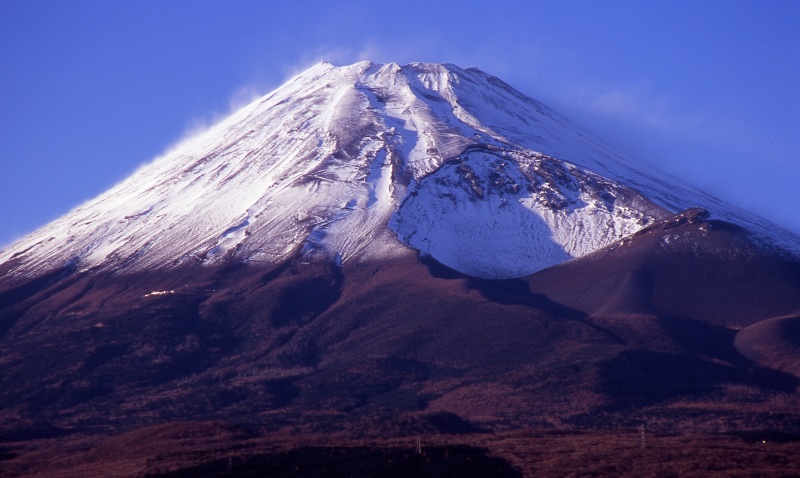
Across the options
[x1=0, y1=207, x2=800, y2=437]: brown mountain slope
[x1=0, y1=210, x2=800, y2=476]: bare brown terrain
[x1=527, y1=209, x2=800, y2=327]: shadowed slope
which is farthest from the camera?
[x1=527, y1=209, x2=800, y2=327]: shadowed slope

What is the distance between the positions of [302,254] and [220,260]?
21.9 ft

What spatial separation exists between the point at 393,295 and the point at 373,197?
2034 centimetres

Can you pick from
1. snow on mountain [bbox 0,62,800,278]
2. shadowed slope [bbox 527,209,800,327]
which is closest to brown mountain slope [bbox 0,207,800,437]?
shadowed slope [bbox 527,209,800,327]

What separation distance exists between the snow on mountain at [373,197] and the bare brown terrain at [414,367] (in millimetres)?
3987

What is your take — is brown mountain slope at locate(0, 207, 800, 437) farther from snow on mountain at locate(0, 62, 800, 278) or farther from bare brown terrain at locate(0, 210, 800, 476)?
snow on mountain at locate(0, 62, 800, 278)

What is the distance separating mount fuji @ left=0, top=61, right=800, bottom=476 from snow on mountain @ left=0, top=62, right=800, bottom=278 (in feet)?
0.95

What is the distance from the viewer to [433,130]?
4181 inches

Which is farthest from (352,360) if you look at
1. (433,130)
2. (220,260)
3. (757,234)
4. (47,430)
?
(433,130)

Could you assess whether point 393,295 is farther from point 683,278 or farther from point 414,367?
point 683,278

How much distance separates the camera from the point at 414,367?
60.2 meters

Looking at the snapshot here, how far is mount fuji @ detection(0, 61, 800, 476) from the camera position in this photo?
52.8m

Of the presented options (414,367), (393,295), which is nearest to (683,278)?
(393,295)

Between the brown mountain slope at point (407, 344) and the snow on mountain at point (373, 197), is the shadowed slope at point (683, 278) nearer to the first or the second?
the brown mountain slope at point (407, 344)

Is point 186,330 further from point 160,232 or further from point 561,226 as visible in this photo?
point 561,226
